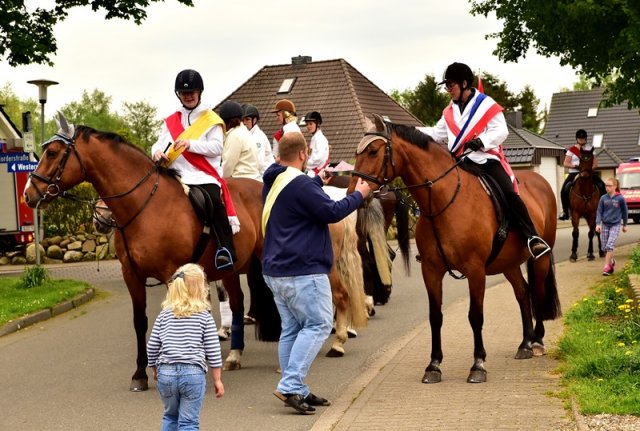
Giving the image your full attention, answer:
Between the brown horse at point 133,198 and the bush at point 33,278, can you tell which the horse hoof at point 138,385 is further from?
the bush at point 33,278

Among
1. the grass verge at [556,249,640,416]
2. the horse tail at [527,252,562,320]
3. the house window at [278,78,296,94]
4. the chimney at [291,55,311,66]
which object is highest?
the chimney at [291,55,311,66]

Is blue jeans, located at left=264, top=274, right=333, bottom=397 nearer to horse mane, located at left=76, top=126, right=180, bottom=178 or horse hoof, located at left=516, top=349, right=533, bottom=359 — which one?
horse mane, located at left=76, top=126, right=180, bottom=178

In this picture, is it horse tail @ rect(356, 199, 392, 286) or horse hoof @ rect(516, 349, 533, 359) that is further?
horse tail @ rect(356, 199, 392, 286)

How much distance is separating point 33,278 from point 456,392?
11.5 m

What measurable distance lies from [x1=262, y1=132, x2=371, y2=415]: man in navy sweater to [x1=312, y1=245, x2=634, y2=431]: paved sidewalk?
0.52 meters

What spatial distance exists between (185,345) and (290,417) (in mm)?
2153

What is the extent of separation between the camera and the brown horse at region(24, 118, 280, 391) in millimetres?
9242

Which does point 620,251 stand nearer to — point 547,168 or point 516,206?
point 516,206

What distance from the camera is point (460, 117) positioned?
9875mm

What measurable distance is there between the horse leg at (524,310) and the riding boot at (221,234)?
2868mm

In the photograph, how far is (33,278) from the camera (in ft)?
59.6

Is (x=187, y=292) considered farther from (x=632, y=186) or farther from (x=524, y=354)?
(x=632, y=186)

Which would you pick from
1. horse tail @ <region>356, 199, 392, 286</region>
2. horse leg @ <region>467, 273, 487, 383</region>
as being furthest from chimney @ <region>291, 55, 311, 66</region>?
horse leg @ <region>467, 273, 487, 383</region>

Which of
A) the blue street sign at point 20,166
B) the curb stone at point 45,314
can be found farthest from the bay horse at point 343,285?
the blue street sign at point 20,166
